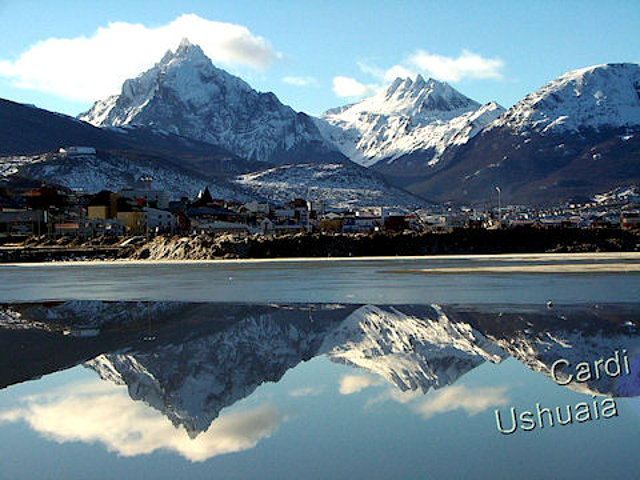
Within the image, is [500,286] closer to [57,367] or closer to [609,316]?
[609,316]

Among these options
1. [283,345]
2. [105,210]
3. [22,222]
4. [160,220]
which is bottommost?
[160,220]

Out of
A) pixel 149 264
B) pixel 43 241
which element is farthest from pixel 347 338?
pixel 43 241

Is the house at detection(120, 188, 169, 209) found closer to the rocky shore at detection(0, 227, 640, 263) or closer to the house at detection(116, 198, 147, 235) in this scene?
the house at detection(116, 198, 147, 235)

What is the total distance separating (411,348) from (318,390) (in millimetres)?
4149

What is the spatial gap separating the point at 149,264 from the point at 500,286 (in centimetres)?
4095

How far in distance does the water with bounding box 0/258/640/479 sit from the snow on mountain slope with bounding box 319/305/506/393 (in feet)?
0.24

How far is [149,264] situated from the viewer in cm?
6862

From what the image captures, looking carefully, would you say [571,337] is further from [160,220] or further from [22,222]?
[22,222]

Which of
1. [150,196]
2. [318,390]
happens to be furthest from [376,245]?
[150,196]

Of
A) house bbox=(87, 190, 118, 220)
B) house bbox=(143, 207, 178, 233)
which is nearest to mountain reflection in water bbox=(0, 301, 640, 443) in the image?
house bbox=(143, 207, 178, 233)

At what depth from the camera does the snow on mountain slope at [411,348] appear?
14.8 meters

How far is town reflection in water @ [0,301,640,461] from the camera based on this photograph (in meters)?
11.9

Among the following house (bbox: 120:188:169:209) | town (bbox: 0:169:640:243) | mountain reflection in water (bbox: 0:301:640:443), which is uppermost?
mountain reflection in water (bbox: 0:301:640:443)

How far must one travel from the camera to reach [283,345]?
18.6 m
